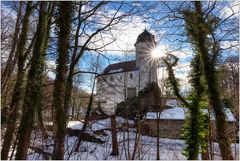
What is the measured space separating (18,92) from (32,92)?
1.39 meters

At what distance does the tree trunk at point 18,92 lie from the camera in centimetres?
780

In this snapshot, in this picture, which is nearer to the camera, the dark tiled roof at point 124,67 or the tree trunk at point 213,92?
the tree trunk at point 213,92

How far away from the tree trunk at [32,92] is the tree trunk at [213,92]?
14.4ft

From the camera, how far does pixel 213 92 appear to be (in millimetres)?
8922

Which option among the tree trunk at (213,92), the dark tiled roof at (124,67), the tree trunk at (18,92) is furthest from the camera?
the dark tiled roof at (124,67)

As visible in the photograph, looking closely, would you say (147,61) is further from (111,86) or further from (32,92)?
(32,92)

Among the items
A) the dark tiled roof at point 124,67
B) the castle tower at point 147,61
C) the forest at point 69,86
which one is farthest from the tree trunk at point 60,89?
the castle tower at point 147,61

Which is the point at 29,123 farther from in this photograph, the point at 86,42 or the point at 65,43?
the point at 86,42

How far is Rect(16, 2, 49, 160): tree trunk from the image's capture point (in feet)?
21.0

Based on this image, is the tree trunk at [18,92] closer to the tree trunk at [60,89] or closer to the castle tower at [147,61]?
the tree trunk at [60,89]

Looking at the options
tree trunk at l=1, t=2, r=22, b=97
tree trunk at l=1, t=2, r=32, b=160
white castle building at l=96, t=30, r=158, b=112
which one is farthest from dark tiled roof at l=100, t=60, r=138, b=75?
tree trunk at l=1, t=2, r=22, b=97

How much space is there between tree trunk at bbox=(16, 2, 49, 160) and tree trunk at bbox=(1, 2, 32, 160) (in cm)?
41

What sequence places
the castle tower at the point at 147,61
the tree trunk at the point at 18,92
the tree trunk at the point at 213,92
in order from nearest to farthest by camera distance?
1. the tree trunk at the point at 18,92
2. the tree trunk at the point at 213,92
3. the castle tower at the point at 147,61

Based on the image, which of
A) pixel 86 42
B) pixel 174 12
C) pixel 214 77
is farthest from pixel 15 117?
pixel 214 77
